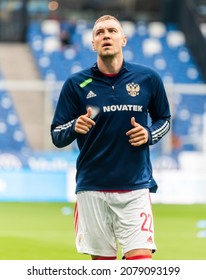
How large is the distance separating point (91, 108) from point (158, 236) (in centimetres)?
666

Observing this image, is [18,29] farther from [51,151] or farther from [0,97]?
[51,151]

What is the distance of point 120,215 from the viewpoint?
25.3 feet

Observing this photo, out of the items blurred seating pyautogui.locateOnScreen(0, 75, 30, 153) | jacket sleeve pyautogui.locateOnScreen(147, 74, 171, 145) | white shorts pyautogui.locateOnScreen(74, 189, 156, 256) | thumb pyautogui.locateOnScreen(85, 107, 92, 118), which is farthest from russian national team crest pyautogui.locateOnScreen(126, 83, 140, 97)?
blurred seating pyautogui.locateOnScreen(0, 75, 30, 153)

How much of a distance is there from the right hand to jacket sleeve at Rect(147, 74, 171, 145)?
21.4 inches

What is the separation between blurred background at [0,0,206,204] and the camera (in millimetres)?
20219

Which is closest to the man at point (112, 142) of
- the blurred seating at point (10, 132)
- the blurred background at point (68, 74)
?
the blurred background at point (68, 74)

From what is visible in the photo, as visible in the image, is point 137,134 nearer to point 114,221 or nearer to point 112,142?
point 112,142

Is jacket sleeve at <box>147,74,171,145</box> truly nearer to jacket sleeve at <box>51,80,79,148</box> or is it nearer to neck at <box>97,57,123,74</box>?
neck at <box>97,57,123,74</box>

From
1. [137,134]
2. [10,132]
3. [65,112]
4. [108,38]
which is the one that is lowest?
[137,134]

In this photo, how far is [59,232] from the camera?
14273mm

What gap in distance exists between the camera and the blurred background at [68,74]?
66.3ft

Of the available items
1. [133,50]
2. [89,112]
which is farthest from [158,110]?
[133,50]

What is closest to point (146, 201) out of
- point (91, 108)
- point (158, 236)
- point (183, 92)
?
point (91, 108)

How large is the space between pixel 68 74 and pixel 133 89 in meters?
19.0
